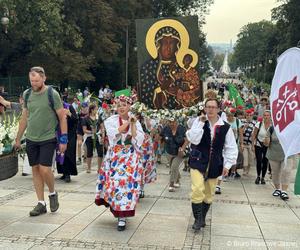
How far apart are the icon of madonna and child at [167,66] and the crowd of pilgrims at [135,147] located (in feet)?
1.22

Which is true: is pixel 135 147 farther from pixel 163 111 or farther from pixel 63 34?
pixel 63 34

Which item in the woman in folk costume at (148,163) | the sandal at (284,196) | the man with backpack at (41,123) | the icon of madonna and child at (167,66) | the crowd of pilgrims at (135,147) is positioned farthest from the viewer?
the icon of madonna and child at (167,66)

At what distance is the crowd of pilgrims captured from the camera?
19.4 ft

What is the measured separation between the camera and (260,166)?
10336 mm

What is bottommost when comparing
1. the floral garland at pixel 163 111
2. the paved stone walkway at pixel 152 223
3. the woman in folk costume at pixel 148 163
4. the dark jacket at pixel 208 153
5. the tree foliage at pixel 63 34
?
the paved stone walkway at pixel 152 223

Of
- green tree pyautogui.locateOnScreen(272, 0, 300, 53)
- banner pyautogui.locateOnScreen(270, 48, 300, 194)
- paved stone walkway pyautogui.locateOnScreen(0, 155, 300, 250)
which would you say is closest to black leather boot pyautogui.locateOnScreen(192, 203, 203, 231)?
paved stone walkway pyautogui.locateOnScreen(0, 155, 300, 250)

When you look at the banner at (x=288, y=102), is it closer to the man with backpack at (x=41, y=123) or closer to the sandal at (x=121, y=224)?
the sandal at (x=121, y=224)

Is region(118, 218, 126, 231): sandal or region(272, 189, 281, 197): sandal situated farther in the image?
region(272, 189, 281, 197): sandal

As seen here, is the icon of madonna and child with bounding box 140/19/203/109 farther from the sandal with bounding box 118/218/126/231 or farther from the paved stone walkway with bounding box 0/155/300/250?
the sandal with bounding box 118/218/126/231

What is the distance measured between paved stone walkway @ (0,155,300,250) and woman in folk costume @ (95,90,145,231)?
0.31m

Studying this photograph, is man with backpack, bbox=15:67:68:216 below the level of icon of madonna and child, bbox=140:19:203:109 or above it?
below

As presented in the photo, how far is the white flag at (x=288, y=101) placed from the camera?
5.05m

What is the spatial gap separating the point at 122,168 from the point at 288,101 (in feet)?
6.94

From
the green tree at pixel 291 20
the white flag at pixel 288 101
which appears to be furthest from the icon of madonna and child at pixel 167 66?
the green tree at pixel 291 20
